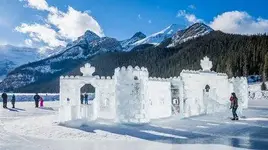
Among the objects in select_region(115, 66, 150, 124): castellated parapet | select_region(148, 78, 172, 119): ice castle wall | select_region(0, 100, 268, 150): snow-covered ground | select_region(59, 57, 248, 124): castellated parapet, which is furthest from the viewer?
select_region(148, 78, 172, 119): ice castle wall

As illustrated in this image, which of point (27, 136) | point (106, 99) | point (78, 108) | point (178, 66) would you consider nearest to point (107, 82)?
point (106, 99)

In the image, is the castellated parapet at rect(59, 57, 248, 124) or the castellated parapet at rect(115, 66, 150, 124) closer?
the castellated parapet at rect(115, 66, 150, 124)

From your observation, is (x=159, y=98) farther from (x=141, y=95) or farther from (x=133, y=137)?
(x=133, y=137)

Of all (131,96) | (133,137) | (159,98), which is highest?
(131,96)

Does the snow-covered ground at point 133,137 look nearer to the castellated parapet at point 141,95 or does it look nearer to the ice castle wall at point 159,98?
the castellated parapet at point 141,95

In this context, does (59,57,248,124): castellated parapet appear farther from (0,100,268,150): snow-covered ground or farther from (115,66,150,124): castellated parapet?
(0,100,268,150): snow-covered ground

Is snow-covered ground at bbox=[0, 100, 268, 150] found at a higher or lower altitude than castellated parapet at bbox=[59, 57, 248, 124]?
lower

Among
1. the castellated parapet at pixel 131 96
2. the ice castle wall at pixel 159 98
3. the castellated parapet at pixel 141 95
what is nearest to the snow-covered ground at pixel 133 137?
the castellated parapet at pixel 131 96

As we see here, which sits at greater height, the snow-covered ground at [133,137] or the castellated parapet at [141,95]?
the castellated parapet at [141,95]

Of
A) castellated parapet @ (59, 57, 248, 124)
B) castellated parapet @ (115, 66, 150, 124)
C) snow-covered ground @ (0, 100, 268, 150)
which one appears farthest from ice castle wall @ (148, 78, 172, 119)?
snow-covered ground @ (0, 100, 268, 150)

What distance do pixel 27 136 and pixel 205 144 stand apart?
8.25m

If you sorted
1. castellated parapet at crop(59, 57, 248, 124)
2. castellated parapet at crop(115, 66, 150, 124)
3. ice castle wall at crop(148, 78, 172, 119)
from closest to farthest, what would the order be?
castellated parapet at crop(115, 66, 150, 124)
castellated parapet at crop(59, 57, 248, 124)
ice castle wall at crop(148, 78, 172, 119)

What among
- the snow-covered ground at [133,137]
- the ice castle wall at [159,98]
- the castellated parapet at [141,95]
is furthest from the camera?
the ice castle wall at [159,98]

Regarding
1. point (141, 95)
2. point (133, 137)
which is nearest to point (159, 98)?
point (141, 95)
